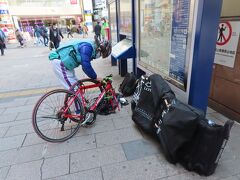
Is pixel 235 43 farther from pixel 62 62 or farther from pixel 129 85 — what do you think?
pixel 62 62

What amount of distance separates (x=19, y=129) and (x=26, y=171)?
1047 millimetres

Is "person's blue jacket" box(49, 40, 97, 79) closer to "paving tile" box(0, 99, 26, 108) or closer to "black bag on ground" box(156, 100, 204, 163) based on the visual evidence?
"black bag on ground" box(156, 100, 204, 163)

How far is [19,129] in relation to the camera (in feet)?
9.61

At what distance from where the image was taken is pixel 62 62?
2617mm

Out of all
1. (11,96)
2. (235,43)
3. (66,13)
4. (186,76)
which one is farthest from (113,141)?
(66,13)

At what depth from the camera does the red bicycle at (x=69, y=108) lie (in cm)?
255

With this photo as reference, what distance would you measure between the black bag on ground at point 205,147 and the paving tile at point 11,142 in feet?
7.04

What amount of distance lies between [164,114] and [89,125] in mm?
1307

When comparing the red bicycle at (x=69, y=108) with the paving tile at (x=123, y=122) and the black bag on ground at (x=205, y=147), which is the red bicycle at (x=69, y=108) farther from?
the black bag on ground at (x=205, y=147)

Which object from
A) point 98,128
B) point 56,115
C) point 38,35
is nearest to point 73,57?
point 56,115

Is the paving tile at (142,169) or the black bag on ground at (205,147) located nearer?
the black bag on ground at (205,147)

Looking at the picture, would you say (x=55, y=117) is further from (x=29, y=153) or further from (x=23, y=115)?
(x=23, y=115)

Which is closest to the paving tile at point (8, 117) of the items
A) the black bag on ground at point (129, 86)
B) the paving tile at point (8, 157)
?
the paving tile at point (8, 157)

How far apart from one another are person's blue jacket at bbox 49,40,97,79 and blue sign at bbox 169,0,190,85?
113 centimetres
